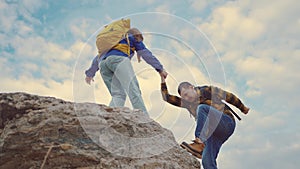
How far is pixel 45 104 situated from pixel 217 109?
97.1 inches

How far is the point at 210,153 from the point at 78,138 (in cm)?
192

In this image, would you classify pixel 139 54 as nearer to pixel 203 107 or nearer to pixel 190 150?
pixel 203 107

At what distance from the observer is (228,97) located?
609cm

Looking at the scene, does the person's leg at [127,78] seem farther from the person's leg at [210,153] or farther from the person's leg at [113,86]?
the person's leg at [210,153]

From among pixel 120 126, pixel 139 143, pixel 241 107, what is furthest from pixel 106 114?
pixel 241 107

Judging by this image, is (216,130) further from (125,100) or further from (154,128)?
(125,100)

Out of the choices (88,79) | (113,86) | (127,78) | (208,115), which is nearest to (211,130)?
(208,115)

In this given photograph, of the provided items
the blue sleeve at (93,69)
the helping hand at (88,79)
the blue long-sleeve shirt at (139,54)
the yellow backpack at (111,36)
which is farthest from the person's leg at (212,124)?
the blue sleeve at (93,69)

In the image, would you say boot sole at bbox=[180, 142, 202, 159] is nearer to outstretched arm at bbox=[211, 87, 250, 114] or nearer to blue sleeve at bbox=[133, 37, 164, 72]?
outstretched arm at bbox=[211, 87, 250, 114]

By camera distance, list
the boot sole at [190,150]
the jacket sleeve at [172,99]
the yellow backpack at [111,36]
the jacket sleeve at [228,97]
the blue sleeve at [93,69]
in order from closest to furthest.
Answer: the boot sole at [190,150]
the jacket sleeve at [228,97]
the jacket sleeve at [172,99]
the yellow backpack at [111,36]
the blue sleeve at [93,69]

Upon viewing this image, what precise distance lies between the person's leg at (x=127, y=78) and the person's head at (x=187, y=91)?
2.40 ft

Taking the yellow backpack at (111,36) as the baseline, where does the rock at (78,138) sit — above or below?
below

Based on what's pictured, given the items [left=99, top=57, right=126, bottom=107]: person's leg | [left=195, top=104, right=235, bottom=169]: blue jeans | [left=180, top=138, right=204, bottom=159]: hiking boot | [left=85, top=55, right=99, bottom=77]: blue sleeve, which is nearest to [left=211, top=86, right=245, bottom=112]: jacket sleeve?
[left=195, top=104, right=235, bottom=169]: blue jeans

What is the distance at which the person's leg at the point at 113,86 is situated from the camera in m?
6.69
